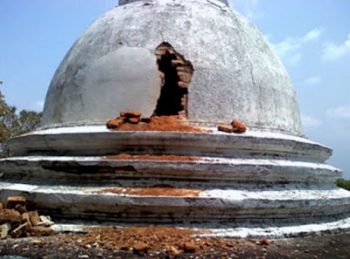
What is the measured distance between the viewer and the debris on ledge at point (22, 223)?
550cm

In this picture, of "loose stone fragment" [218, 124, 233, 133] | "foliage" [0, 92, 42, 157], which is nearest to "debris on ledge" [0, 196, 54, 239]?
"loose stone fragment" [218, 124, 233, 133]

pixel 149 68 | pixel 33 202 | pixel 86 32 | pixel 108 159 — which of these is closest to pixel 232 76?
pixel 149 68

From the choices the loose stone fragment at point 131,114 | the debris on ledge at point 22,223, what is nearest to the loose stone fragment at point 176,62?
the loose stone fragment at point 131,114

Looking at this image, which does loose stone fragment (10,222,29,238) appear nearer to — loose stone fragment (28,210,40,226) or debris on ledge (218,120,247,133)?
loose stone fragment (28,210,40,226)

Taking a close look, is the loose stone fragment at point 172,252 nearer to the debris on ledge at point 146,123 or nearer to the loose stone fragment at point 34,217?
the debris on ledge at point 146,123

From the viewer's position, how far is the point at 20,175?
6.84 metres

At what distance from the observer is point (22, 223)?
18.4 feet

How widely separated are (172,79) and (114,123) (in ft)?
4.13

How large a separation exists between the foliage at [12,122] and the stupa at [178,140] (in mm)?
12139

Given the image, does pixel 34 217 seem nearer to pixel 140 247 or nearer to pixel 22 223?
pixel 22 223

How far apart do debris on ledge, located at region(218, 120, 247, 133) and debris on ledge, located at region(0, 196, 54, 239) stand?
285 centimetres

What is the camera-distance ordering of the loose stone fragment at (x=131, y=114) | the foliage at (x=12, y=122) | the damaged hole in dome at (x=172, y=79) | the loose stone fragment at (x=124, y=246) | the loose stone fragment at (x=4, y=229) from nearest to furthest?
the loose stone fragment at (x=124, y=246)
the loose stone fragment at (x=4, y=229)
the loose stone fragment at (x=131, y=114)
the damaged hole in dome at (x=172, y=79)
the foliage at (x=12, y=122)

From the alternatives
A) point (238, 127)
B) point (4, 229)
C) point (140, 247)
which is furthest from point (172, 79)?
point (4, 229)

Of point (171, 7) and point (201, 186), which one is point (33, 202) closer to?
point (201, 186)
